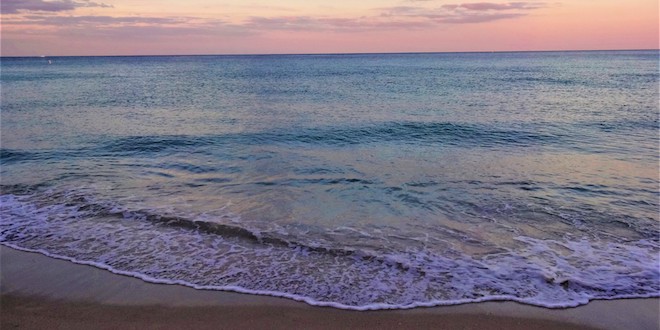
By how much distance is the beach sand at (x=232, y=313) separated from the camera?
18.2 ft

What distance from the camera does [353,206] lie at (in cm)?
1023

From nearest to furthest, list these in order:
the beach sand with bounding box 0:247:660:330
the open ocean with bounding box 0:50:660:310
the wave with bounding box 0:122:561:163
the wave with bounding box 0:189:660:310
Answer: the beach sand with bounding box 0:247:660:330 → the wave with bounding box 0:189:660:310 → the open ocean with bounding box 0:50:660:310 → the wave with bounding box 0:122:561:163

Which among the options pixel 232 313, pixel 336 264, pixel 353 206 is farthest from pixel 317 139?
pixel 232 313

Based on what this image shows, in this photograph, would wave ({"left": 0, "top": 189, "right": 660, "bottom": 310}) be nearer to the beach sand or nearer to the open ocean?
the open ocean

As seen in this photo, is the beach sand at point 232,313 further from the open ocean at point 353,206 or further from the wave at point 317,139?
the wave at point 317,139

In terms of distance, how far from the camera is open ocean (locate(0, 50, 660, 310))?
6883 mm

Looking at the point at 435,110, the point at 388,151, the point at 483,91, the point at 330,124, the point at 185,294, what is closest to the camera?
the point at 185,294

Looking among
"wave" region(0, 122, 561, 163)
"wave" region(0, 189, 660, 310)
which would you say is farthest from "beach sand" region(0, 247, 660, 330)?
"wave" region(0, 122, 561, 163)

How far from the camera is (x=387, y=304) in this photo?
19.9 feet

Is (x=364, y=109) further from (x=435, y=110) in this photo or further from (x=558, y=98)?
(x=558, y=98)

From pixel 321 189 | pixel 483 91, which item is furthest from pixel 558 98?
pixel 321 189

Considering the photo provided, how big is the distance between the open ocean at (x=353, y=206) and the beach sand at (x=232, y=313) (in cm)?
25

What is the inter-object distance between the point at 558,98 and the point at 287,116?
69.3 feet

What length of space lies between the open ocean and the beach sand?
0.84 ft
